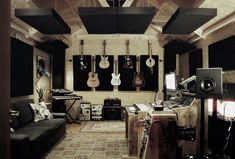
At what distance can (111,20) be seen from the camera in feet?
14.8

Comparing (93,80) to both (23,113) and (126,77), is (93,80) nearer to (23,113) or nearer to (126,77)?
(126,77)

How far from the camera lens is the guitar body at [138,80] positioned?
25.6ft

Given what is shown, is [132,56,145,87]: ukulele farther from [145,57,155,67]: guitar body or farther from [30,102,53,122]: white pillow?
[30,102,53,122]: white pillow

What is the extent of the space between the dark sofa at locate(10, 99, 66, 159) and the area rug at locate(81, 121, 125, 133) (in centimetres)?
105

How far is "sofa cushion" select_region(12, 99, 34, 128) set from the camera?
4434mm

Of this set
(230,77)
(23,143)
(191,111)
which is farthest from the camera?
(230,77)

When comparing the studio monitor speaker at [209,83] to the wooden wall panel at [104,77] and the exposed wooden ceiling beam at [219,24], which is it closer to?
the exposed wooden ceiling beam at [219,24]

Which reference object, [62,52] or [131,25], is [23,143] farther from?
[62,52]

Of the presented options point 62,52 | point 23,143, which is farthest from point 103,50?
point 23,143

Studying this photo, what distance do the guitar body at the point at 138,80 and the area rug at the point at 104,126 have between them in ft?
4.26

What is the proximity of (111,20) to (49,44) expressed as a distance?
2.69m

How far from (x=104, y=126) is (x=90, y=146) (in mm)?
2002

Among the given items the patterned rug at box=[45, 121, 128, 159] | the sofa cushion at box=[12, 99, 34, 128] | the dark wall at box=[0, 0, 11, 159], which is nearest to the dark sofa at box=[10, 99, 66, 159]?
the sofa cushion at box=[12, 99, 34, 128]

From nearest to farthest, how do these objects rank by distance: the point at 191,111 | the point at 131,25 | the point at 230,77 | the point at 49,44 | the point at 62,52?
1. the point at 191,111
2. the point at 230,77
3. the point at 131,25
4. the point at 49,44
5. the point at 62,52
